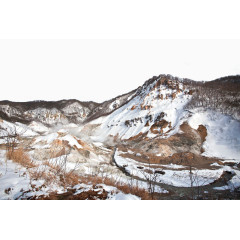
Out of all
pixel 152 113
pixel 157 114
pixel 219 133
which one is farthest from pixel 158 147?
pixel 152 113

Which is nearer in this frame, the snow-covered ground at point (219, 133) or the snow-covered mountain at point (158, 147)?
the snow-covered mountain at point (158, 147)

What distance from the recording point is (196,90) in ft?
112

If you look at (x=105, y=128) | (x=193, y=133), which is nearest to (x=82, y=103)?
(x=105, y=128)

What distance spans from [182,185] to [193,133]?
14.5 meters

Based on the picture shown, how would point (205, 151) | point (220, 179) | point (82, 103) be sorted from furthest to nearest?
point (82, 103) < point (205, 151) < point (220, 179)

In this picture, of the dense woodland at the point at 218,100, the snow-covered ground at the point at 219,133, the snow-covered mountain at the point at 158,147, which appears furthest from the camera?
the dense woodland at the point at 218,100

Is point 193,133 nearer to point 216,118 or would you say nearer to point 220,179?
point 216,118

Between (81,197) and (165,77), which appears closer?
(81,197)

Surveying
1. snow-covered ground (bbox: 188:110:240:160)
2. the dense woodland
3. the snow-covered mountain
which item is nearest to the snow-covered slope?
the snow-covered mountain

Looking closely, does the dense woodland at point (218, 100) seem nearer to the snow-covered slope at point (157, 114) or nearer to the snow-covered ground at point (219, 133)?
the snow-covered ground at point (219, 133)

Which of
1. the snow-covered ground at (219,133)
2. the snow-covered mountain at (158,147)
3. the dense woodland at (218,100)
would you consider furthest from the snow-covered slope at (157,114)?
the snow-covered ground at (219,133)

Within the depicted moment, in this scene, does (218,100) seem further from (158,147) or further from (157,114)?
(158,147)

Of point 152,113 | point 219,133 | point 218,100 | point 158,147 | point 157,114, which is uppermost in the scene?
point 218,100

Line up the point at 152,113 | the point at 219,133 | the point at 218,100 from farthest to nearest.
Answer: the point at 152,113 < the point at 218,100 < the point at 219,133
